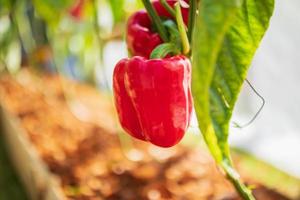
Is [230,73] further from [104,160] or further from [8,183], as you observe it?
[8,183]

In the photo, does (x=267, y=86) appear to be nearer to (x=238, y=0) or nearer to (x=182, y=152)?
(x=182, y=152)

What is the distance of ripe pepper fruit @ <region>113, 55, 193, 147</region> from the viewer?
591 mm

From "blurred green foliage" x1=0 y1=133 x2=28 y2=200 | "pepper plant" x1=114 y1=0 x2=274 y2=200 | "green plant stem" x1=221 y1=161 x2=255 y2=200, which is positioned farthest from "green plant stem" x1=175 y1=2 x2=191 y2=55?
"blurred green foliage" x1=0 y1=133 x2=28 y2=200

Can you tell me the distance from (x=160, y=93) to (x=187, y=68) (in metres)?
0.04

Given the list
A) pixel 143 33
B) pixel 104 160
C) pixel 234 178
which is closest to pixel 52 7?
pixel 104 160

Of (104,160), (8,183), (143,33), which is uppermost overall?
(143,33)

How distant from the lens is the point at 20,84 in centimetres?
233

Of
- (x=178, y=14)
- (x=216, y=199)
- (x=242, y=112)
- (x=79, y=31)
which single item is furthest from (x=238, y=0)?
(x=242, y=112)

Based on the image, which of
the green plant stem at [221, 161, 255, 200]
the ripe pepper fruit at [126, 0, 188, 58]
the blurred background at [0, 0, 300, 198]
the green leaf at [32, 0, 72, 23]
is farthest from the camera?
the blurred background at [0, 0, 300, 198]

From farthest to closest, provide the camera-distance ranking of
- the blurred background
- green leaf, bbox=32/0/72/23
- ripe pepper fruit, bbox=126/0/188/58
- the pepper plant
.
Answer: the blurred background < green leaf, bbox=32/0/72/23 < ripe pepper fruit, bbox=126/0/188/58 < the pepper plant

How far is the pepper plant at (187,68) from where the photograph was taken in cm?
40

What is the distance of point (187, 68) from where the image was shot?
1.98ft

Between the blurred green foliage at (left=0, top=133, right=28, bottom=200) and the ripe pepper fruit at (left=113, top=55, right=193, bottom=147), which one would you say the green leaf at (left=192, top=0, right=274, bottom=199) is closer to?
the ripe pepper fruit at (left=113, top=55, right=193, bottom=147)

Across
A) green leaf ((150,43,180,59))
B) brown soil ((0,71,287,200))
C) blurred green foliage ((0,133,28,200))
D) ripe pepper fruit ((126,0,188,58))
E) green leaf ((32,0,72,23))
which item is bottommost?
blurred green foliage ((0,133,28,200))
